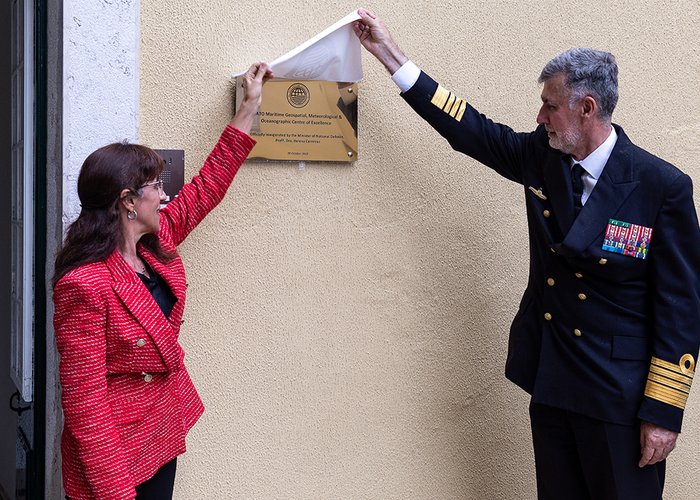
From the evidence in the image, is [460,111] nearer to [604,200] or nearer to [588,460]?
[604,200]

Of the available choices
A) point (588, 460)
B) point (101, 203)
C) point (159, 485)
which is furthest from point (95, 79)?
point (588, 460)

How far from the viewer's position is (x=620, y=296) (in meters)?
2.56

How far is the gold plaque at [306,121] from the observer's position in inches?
110

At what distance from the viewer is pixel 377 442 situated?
308cm

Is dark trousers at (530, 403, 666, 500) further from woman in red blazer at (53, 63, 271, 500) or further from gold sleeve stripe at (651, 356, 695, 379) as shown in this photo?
woman in red blazer at (53, 63, 271, 500)

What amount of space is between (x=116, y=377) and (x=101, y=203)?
0.47 meters

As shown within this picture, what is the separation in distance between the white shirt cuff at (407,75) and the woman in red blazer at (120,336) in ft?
3.13

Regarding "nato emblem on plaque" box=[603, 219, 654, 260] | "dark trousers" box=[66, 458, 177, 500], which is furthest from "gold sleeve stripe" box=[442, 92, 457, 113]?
"dark trousers" box=[66, 458, 177, 500]

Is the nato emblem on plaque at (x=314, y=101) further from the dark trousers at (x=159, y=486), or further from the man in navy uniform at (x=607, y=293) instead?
the dark trousers at (x=159, y=486)

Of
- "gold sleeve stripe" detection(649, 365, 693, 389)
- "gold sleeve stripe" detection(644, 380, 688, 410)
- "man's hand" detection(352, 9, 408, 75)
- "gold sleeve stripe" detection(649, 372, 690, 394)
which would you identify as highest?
"man's hand" detection(352, 9, 408, 75)

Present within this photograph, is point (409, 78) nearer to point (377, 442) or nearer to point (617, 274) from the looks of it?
point (617, 274)

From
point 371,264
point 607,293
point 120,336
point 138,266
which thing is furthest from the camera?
point 371,264

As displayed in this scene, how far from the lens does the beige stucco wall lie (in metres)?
2.76

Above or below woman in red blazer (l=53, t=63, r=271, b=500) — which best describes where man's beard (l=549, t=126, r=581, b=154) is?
above
